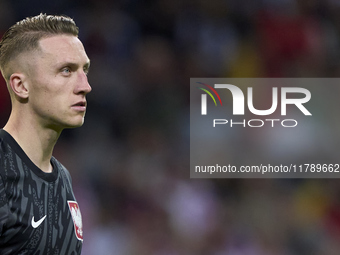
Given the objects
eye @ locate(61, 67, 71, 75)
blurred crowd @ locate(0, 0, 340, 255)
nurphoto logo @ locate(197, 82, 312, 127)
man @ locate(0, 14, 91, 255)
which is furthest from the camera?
nurphoto logo @ locate(197, 82, 312, 127)

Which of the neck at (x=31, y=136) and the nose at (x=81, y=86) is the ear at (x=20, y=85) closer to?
the neck at (x=31, y=136)

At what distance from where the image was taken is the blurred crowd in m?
5.54

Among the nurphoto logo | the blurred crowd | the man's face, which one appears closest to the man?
the man's face

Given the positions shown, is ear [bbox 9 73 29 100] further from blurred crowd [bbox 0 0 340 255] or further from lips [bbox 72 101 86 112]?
blurred crowd [bbox 0 0 340 255]

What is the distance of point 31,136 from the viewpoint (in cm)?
211

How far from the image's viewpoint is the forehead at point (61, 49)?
A: 2.09 m

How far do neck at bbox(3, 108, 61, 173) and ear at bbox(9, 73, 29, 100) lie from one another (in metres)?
0.10

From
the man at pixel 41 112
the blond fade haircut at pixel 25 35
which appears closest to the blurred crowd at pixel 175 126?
the man at pixel 41 112

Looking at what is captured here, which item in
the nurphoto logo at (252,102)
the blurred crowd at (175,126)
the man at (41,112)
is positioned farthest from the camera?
the nurphoto logo at (252,102)

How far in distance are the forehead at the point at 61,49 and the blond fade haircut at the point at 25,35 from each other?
27 millimetres

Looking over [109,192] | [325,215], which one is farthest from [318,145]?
[109,192]

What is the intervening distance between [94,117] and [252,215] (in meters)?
2.07

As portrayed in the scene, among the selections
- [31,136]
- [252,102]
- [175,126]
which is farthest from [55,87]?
[252,102]

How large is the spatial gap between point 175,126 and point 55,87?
381 cm
